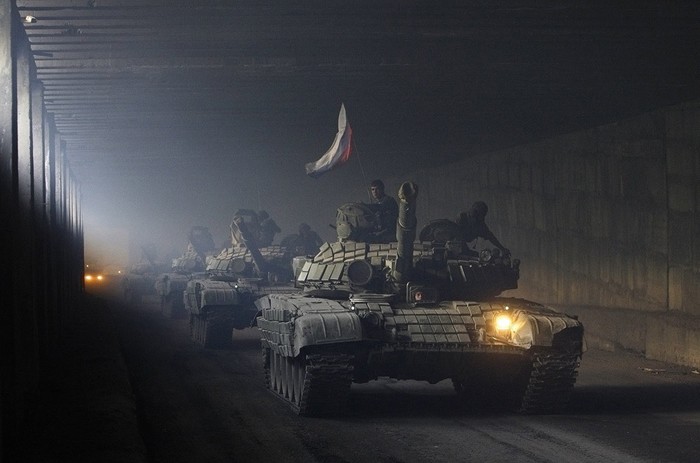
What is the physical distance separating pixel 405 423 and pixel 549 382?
1777mm

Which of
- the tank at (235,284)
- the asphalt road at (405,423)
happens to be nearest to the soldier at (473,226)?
the asphalt road at (405,423)

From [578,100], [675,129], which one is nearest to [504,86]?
[578,100]

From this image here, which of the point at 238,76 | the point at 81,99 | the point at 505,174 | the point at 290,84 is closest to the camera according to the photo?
the point at 238,76

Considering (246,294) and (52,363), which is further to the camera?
(246,294)

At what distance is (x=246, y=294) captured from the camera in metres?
20.8

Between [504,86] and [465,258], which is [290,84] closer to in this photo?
[504,86]

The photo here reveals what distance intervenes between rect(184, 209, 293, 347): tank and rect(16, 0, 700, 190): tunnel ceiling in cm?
288

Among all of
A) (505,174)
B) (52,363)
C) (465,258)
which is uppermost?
(505,174)

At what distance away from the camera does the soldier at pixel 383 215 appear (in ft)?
53.0

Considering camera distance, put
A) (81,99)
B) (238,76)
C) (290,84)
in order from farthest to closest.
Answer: (81,99) → (290,84) → (238,76)

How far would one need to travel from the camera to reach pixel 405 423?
12023 millimetres

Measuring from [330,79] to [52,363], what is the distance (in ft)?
22.0

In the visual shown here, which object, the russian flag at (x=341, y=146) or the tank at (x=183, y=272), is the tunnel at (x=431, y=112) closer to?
the russian flag at (x=341, y=146)

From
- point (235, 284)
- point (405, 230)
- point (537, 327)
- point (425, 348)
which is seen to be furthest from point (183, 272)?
point (537, 327)
